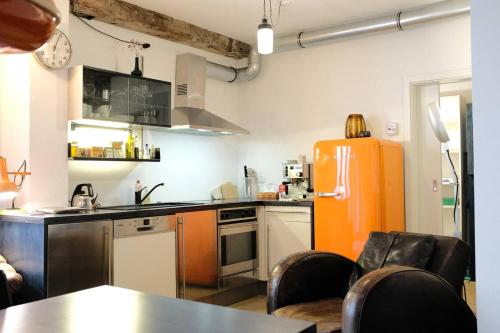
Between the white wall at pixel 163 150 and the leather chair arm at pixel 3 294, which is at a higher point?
the white wall at pixel 163 150

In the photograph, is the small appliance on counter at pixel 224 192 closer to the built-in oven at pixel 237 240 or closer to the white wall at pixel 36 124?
the built-in oven at pixel 237 240

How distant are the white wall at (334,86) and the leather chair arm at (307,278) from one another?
7.76 feet

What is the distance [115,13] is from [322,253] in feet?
9.51

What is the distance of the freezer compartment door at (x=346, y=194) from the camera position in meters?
4.44

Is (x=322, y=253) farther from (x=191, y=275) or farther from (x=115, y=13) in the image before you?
(x=115, y=13)

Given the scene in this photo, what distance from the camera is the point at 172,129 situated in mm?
4883

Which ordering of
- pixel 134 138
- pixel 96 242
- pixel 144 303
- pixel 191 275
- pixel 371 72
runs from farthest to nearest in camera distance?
pixel 371 72 < pixel 134 138 < pixel 191 275 < pixel 96 242 < pixel 144 303

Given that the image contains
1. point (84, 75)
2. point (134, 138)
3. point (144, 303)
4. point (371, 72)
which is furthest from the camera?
point (371, 72)

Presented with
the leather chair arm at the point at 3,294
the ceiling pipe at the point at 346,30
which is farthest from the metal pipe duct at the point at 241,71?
the leather chair arm at the point at 3,294

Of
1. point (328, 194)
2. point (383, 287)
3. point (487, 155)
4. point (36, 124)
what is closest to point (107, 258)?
point (36, 124)

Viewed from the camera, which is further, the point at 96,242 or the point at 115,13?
the point at 115,13

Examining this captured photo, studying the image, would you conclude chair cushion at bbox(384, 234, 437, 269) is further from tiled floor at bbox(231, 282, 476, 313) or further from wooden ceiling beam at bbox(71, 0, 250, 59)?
wooden ceiling beam at bbox(71, 0, 250, 59)

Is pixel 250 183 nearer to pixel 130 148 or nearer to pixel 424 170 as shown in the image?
pixel 130 148

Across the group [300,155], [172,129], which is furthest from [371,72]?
[172,129]
